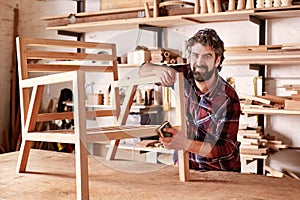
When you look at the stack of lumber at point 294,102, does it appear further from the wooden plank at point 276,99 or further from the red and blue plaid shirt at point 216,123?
the red and blue plaid shirt at point 216,123

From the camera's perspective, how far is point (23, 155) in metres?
1.47

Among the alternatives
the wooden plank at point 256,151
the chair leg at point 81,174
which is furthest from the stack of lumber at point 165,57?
the chair leg at point 81,174

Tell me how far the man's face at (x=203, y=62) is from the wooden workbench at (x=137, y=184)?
18.7 inches

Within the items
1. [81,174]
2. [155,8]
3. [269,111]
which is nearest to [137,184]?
[81,174]

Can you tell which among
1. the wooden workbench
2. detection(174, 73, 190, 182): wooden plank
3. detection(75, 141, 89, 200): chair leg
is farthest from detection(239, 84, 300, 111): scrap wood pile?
detection(75, 141, 89, 200): chair leg

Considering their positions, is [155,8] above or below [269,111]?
above

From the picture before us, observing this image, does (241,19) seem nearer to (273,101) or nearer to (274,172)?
(273,101)

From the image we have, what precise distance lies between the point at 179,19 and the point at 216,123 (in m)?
1.47

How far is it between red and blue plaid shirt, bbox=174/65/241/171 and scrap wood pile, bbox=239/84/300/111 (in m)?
1.02

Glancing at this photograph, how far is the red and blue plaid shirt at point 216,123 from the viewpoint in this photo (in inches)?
66.7

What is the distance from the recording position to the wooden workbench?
117cm

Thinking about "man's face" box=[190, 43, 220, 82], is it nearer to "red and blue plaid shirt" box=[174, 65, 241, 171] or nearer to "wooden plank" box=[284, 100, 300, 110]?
"red and blue plaid shirt" box=[174, 65, 241, 171]

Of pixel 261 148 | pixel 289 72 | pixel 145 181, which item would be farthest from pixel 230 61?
pixel 145 181

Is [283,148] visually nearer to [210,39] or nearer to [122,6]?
[210,39]
